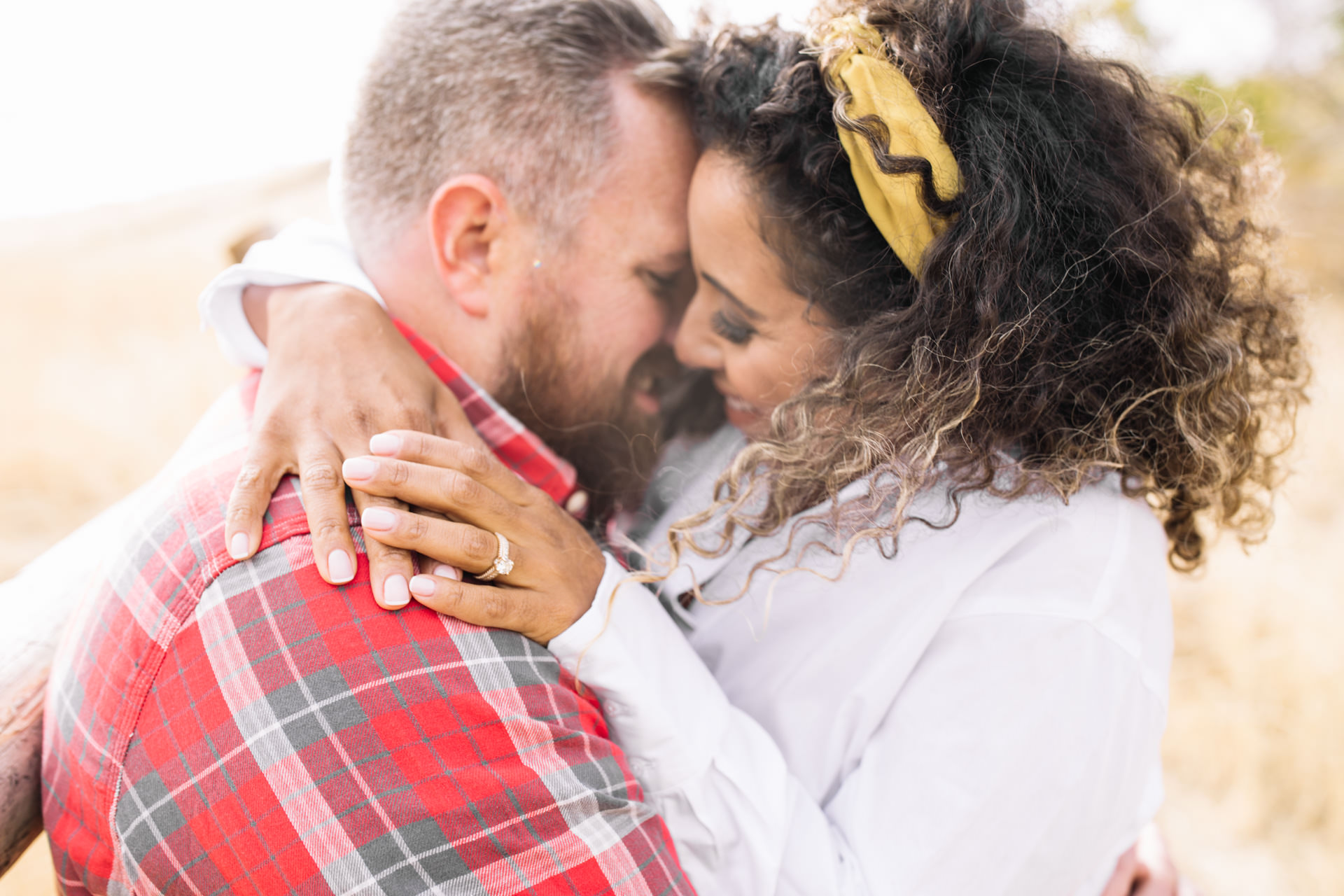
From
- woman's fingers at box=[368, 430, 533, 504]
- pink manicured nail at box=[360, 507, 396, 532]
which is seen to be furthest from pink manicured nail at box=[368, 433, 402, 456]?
pink manicured nail at box=[360, 507, 396, 532]

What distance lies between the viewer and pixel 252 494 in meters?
1.18

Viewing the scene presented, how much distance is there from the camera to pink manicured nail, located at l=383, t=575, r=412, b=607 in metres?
1.10

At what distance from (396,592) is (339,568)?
0.28 ft

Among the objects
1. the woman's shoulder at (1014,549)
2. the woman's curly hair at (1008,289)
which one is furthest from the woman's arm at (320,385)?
the woman's shoulder at (1014,549)

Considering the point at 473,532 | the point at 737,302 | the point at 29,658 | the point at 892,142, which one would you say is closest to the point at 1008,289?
the point at 892,142

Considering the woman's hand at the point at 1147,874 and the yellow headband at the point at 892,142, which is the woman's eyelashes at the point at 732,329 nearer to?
the yellow headband at the point at 892,142

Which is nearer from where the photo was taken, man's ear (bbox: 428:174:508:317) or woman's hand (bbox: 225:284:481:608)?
woman's hand (bbox: 225:284:481:608)

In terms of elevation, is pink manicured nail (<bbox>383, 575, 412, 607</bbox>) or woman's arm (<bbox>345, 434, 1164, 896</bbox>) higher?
pink manicured nail (<bbox>383, 575, 412, 607</bbox>)

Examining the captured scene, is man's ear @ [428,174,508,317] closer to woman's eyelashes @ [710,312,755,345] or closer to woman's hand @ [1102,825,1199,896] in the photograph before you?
woman's eyelashes @ [710,312,755,345]

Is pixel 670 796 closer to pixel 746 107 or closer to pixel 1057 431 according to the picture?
pixel 1057 431

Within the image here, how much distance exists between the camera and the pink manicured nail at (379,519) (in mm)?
1121

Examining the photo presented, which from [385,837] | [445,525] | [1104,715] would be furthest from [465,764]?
[1104,715]

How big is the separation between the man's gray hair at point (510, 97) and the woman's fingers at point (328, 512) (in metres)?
0.79

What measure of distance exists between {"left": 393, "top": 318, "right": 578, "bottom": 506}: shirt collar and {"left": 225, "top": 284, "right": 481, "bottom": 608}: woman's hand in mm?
100
